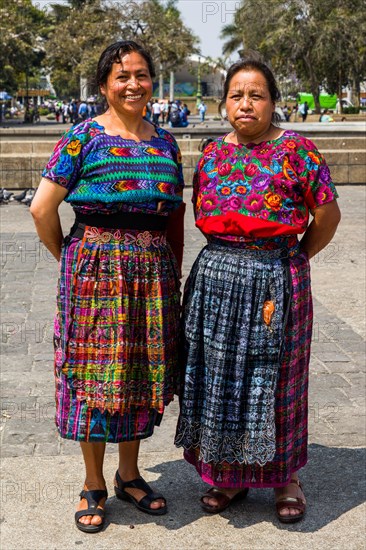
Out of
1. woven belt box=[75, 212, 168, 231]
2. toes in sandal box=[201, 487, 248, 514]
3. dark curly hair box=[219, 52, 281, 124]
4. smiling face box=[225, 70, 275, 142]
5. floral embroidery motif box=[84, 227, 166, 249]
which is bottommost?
toes in sandal box=[201, 487, 248, 514]

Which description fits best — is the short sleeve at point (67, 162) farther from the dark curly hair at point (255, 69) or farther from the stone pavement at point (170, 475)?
the stone pavement at point (170, 475)

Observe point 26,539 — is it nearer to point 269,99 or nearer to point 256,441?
point 256,441

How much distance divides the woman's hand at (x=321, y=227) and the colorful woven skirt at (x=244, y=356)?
150 millimetres

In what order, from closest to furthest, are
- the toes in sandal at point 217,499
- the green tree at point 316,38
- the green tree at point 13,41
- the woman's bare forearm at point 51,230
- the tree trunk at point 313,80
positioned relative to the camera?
the woman's bare forearm at point 51,230 → the toes in sandal at point 217,499 → the green tree at point 13,41 → the green tree at point 316,38 → the tree trunk at point 313,80

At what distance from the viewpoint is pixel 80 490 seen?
400 centimetres

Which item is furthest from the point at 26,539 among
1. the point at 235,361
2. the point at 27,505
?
the point at 235,361

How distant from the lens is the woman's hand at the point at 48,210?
345 cm

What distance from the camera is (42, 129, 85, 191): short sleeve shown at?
11.1 ft

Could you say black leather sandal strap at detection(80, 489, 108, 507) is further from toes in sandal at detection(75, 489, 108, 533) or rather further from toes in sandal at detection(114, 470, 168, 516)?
toes in sandal at detection(114, 470, 168, 516)

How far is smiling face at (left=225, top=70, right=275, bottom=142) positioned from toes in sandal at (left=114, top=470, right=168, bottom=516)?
1.58 meters

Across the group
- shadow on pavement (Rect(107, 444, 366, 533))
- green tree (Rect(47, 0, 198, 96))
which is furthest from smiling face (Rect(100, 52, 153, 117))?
green tree (Rect(47, 0, 198, 96))


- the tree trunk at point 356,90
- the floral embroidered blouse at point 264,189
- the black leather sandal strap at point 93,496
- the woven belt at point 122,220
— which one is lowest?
the black leather sandal strap at point 93,496

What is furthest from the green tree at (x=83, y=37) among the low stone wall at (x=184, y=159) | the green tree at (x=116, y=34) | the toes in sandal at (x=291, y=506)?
the toes in sandal at (x=291, y=506)

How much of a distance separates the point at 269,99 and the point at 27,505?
202 cm
